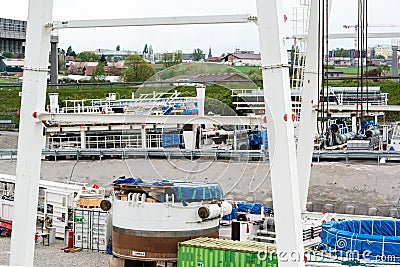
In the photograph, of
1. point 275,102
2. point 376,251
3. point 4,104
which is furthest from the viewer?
point 4,104

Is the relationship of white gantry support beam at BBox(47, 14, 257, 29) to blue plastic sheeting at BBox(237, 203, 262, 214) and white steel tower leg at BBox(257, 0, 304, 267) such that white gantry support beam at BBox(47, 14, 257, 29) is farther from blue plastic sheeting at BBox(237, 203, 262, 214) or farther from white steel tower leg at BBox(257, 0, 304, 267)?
blue plastic sheeting at BBox(237, 203, 262, 214)

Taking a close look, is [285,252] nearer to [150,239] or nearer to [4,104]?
[150,239]

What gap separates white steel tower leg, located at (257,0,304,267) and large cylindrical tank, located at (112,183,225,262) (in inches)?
266

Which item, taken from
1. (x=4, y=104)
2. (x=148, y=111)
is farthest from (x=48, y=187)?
(x=4, y=104)

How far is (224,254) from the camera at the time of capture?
57.4 feet

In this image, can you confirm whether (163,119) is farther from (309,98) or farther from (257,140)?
(309,98)

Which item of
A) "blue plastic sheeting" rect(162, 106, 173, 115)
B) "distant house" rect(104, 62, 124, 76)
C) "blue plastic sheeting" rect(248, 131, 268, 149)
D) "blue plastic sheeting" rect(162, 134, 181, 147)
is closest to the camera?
"blue plastic sheeting" rect(248, 131, 268, 149)

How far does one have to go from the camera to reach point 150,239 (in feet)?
60.1

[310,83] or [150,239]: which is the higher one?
[310,83]

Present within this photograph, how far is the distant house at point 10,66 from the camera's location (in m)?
86.2

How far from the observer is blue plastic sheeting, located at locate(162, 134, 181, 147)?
15891 mm

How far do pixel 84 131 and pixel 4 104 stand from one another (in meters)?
26.2

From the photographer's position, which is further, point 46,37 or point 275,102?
point 46,37

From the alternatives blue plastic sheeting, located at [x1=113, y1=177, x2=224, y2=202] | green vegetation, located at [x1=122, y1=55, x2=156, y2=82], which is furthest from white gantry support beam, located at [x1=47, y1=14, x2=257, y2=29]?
green vegetation, located at [x1=122, y1=55, x2=156, y2=82]
